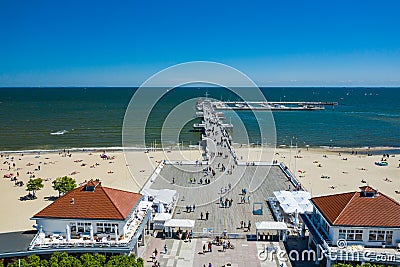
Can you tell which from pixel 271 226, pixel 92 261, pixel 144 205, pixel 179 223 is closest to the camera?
pixel 92 261

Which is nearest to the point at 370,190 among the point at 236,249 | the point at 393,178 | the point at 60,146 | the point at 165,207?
the point at 236,249

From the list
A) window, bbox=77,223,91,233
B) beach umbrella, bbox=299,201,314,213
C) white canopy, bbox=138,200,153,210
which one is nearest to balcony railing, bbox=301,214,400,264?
beach umbrella, bbox=299,201,314,213

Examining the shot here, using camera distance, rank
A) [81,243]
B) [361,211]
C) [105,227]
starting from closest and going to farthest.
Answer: [81,243]
[361,211]
[105,227]

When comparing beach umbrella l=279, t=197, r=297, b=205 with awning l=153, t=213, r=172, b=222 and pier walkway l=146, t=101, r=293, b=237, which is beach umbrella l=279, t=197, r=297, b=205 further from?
awning l=153, t=213, r=172, b=222

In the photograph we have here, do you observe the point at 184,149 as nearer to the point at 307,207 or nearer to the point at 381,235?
the point at 307,207

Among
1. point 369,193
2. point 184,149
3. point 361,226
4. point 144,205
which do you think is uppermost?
point 184,149

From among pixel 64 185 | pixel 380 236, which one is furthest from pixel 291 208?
pixel 64 185

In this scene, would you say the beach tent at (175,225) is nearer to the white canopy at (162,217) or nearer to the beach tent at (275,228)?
the white canopy at (162,217)
